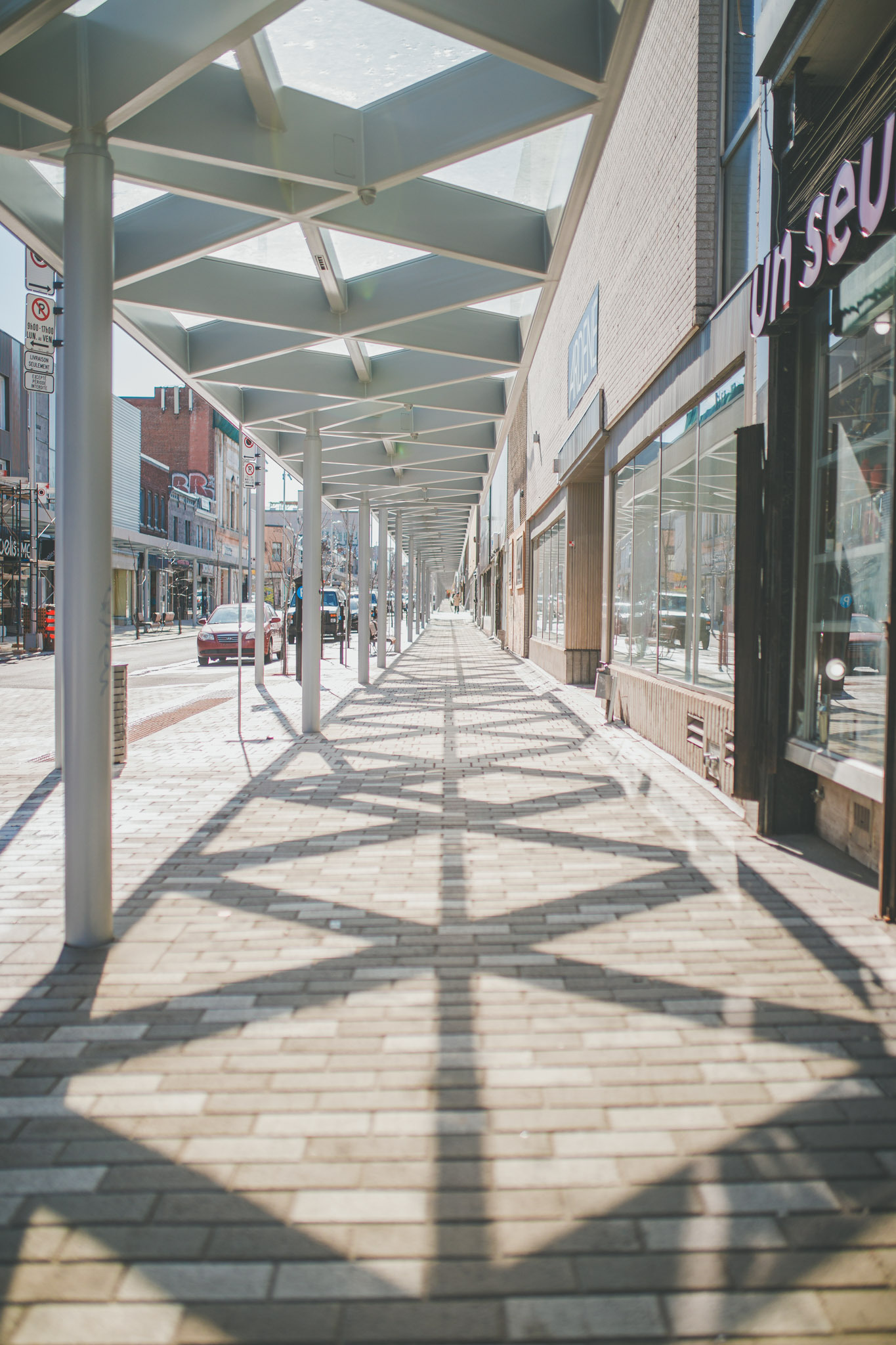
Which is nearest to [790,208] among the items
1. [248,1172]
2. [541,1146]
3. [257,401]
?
[541,1146]

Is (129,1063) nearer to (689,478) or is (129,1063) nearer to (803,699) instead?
(803,699)

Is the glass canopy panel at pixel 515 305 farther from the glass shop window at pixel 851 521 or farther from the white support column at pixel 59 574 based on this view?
the white support column at pixel 59 574

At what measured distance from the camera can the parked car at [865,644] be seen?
5121 millimetres

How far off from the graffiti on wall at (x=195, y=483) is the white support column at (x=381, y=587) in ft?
156

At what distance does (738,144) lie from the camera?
7469 millimetres

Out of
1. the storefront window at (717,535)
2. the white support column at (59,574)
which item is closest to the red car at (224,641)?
the white support column at (59,574)

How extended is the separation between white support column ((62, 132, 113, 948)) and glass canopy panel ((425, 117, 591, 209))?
Answer: 2793 millimetres

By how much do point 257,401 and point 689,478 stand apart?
5567 mm

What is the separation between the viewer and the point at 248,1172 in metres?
2.64

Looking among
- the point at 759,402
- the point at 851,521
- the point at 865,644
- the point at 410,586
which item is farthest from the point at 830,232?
the point at 410,586

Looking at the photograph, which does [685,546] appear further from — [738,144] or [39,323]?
[39,323]

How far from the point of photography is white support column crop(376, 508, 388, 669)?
70.1ft

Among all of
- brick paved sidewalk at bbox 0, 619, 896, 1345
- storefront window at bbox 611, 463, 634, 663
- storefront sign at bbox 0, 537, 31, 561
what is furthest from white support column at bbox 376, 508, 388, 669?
brick paved sidewalk at bbox 0, 619, 896, 1345

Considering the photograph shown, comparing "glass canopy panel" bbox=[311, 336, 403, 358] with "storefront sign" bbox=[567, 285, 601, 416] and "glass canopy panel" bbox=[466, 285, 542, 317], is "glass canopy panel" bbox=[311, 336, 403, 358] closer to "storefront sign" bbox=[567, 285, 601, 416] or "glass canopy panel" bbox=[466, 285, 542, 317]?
"glass canopy panel" bbox=[466, 285, 542, 317]
